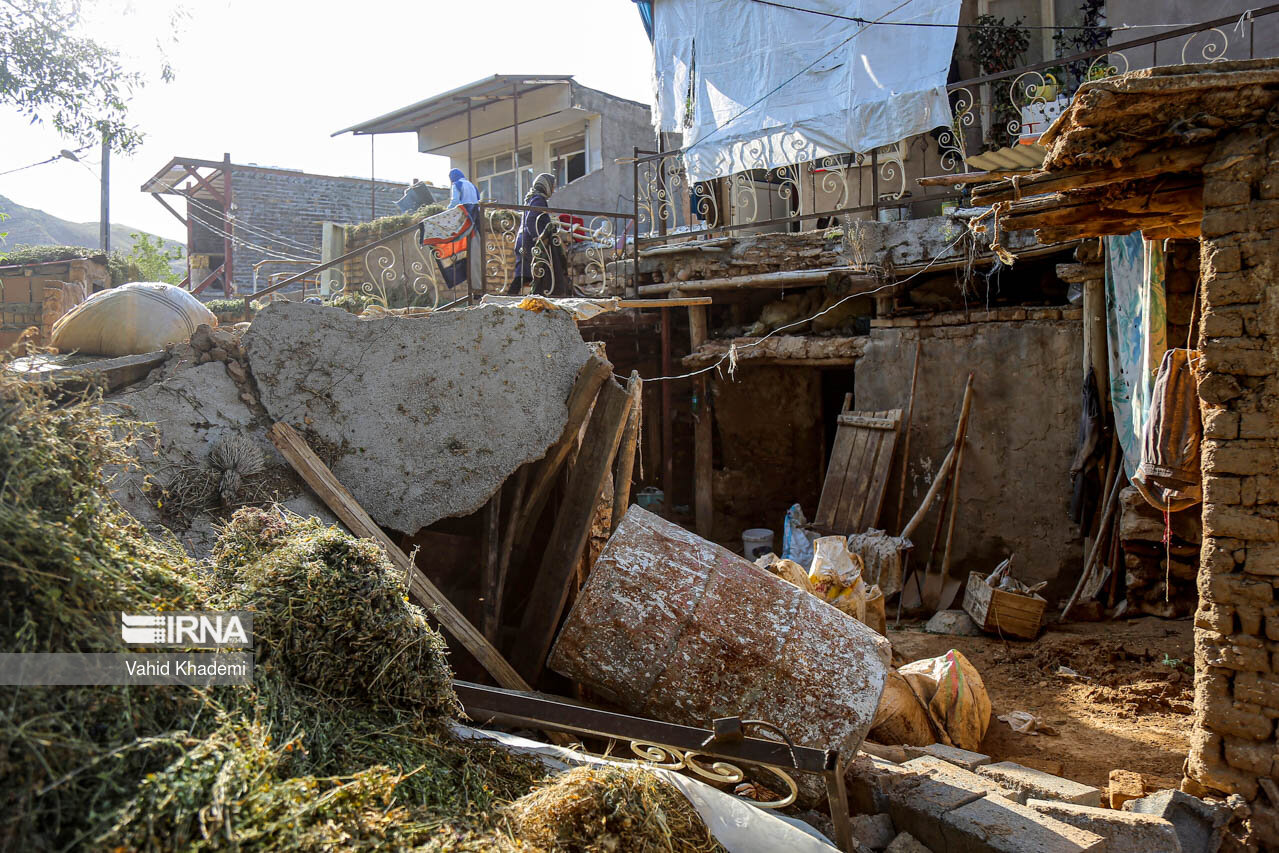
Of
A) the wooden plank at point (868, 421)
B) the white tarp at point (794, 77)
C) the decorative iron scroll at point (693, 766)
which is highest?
the white tarp at point (794, 77)

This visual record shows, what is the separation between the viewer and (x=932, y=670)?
17.9 feet

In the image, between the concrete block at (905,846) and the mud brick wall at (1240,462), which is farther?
the mud brick wall at (1240,462)

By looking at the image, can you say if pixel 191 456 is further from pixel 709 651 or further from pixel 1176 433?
pixel 1176 433

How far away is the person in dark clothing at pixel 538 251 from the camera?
995 centimetres

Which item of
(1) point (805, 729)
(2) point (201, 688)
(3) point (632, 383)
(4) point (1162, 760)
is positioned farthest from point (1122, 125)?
(2) point (201, 688)

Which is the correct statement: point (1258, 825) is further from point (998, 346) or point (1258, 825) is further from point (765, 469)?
point (765, 469)

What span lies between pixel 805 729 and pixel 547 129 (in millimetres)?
14202

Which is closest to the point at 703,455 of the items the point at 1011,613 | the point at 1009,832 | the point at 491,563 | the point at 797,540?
the point at 797,540

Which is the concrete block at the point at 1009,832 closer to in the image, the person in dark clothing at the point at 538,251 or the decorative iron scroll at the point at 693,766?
the decorative iron scroll at the point at 693,766

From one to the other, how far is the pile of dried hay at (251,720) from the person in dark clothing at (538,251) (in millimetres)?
7058

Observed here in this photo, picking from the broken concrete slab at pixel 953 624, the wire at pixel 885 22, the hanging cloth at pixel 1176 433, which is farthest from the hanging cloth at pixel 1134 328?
the wire at pixel 885 22

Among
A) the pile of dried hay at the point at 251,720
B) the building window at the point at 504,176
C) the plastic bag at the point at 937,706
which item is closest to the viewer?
the pile of dried hay at the point at 251,720

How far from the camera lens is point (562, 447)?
4879mm

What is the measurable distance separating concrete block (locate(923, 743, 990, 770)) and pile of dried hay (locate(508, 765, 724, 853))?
2.19 meters
